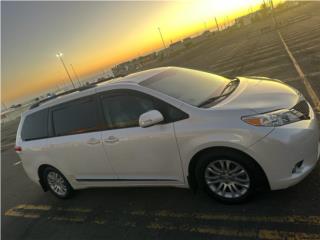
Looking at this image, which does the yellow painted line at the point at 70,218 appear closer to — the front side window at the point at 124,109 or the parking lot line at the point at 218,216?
the parking lot line at the point at 218,216

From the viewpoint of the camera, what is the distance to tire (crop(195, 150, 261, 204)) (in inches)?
162

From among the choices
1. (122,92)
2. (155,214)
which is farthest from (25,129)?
(155,214)

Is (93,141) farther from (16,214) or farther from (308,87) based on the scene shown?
(308,87)

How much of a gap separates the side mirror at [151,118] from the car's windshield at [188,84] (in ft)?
1.33

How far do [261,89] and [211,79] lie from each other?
93 cm

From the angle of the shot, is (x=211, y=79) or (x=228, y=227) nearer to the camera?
(x=228, y=227)

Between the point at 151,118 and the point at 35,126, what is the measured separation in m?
3.17

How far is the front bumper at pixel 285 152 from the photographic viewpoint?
3.91m

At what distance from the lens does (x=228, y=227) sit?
413 centimetres

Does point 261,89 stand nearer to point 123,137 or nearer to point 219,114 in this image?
point 219,114

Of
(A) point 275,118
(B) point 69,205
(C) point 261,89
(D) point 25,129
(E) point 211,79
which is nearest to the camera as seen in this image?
(A) point 275,118

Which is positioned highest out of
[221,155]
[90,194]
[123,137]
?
[123,137]

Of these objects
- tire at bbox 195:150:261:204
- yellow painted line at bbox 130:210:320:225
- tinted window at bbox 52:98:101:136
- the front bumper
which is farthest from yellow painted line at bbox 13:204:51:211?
the front bumper

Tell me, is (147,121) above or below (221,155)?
above
